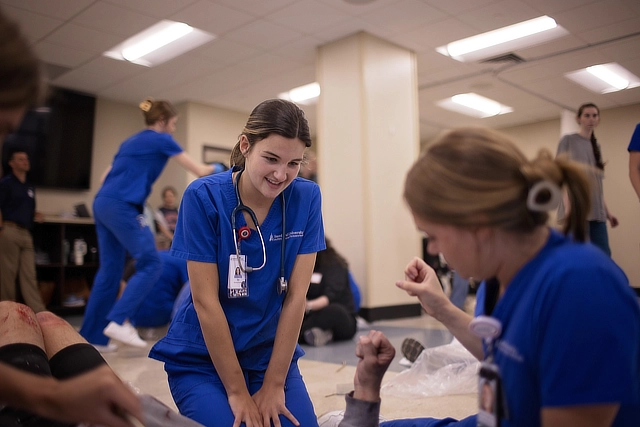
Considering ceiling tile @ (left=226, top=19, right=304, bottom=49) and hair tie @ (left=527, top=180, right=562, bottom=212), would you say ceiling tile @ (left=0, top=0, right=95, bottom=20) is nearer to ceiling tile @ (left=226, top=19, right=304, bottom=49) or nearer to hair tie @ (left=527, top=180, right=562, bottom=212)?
ceiling tile @ (left=226, top=19, right=304, bottom=49)

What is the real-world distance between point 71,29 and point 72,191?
2290 millimetres

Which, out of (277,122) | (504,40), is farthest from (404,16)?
(277,122)

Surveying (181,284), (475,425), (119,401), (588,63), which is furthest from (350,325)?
(588,63)

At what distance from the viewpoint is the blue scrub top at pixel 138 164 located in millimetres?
2834

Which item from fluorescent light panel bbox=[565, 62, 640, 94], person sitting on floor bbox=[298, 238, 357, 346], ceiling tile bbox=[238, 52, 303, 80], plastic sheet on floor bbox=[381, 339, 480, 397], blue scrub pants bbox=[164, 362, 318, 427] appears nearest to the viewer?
blue scrub pants bbox=[164, 362, 318, 427]

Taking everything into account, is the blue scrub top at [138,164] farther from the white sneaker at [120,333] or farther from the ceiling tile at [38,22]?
the ceiling tile at [38,22]

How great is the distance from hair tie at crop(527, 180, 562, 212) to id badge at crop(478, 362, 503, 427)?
0.70 ft

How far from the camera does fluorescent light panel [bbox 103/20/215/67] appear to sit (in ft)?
14.4

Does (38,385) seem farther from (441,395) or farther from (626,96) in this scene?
(626,96)

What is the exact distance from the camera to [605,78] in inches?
177

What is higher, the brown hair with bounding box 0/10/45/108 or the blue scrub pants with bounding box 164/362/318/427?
the brown hair with bounding box 0/10/45/108

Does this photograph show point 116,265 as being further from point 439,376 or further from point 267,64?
point 267,64

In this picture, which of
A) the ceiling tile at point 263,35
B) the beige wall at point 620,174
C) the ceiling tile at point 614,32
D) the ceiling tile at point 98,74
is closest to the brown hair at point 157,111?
the ceiling tile at point 263,35

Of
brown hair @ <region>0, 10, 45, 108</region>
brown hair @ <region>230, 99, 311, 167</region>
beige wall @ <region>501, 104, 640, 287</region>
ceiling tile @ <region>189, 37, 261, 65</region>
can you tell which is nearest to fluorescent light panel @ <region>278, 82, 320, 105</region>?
ceiling tile @ <region>189, 37, 261, 65</region>
